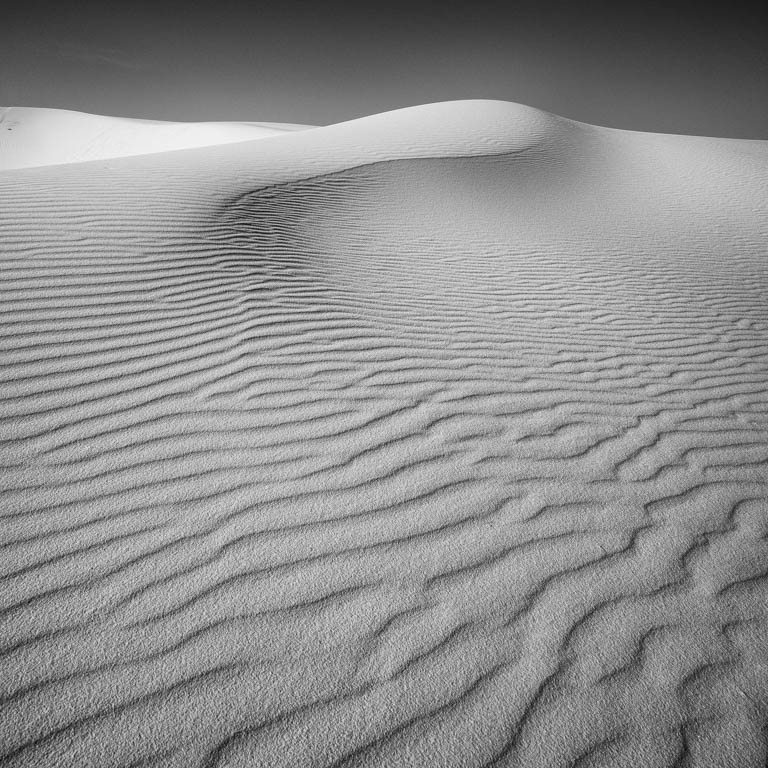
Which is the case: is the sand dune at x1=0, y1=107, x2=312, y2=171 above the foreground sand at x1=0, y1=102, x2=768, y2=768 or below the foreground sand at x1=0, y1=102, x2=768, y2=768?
above

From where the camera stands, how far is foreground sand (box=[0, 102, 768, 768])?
165 cm

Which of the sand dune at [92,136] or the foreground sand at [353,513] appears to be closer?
the foreground sand at [353,513]

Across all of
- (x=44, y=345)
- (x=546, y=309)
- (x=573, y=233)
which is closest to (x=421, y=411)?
(x=44, y=345)

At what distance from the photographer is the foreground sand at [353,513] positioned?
165cm

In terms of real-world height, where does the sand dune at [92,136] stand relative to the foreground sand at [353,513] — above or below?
above

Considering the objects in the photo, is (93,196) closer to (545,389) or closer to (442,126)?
(545,389)

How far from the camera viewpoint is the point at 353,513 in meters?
2.44

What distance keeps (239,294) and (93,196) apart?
9.52 feet

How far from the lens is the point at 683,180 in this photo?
15.2 metres

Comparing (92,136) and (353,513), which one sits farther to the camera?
(92,136)

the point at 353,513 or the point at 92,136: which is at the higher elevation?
the point at 92,136

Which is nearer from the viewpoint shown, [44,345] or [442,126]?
[44,345]


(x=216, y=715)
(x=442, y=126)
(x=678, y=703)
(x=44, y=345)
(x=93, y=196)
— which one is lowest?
(x=678, y=703)

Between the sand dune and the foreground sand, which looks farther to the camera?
the sand dune
